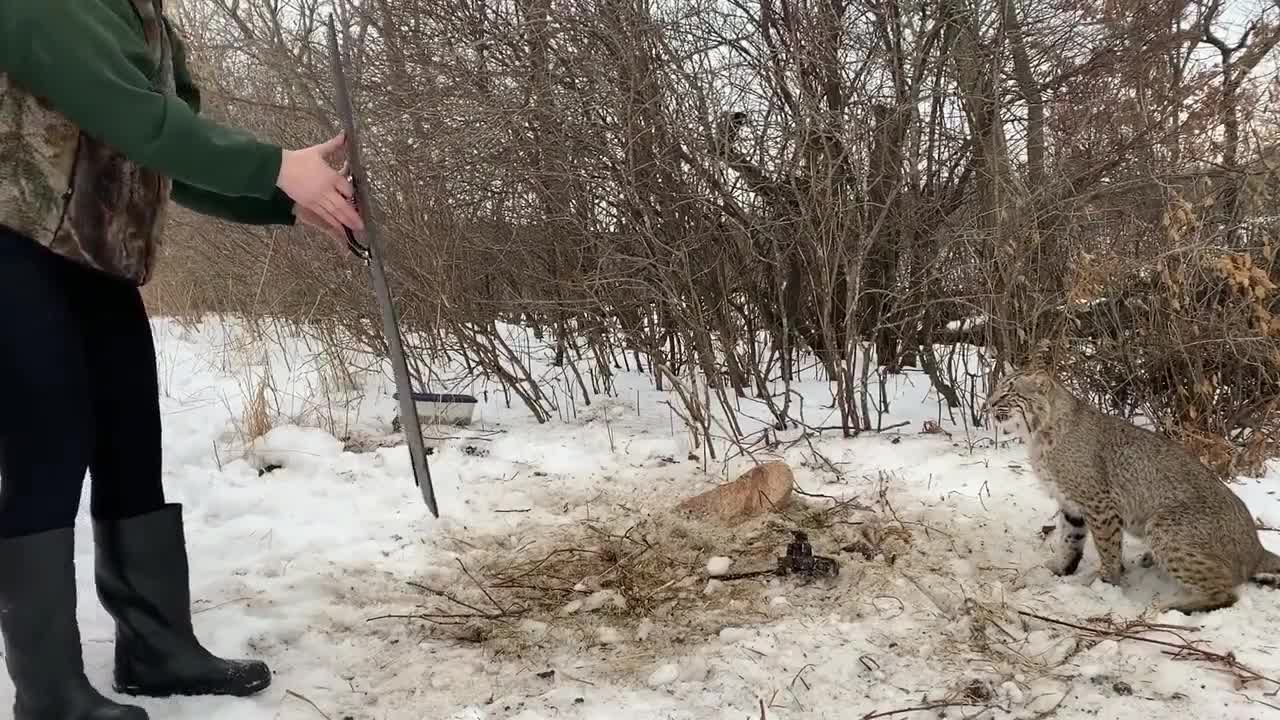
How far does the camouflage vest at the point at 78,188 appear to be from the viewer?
163 centimetres

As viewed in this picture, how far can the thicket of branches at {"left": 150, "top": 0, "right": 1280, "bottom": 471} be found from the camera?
14.2 ft

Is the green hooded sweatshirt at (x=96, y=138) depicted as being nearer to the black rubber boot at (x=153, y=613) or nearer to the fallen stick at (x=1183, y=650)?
the black rubber boot at (x=153, y=613)

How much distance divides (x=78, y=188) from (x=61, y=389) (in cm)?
43

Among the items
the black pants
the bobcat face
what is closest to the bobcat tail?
the bobcat face

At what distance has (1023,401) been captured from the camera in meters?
3.19

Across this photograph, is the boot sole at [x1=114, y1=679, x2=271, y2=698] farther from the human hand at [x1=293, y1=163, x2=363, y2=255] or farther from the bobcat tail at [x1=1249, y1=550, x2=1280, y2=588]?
the bobcat tail at [x1=1249, y1=550, x2=1280, y2=588]

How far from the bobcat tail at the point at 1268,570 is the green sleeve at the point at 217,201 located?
318 centimetres

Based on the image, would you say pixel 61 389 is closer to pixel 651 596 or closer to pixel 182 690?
pixel 182 690

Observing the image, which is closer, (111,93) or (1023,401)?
(111,93)

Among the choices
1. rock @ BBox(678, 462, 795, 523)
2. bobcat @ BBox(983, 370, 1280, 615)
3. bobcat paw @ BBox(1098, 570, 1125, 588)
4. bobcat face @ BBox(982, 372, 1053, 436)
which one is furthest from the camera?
rock @ BBox(678, 462, 795, 523)

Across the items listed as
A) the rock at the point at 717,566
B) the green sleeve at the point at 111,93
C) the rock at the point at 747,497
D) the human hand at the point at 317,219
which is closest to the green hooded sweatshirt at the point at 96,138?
the green sleeve at the point at 111,93

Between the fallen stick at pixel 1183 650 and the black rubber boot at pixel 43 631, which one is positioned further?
the fallen stick at pixel 1183 650

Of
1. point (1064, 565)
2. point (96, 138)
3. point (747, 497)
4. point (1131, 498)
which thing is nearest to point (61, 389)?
point (96, 138)

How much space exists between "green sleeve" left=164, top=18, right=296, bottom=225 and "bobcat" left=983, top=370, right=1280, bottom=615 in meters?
2.72
